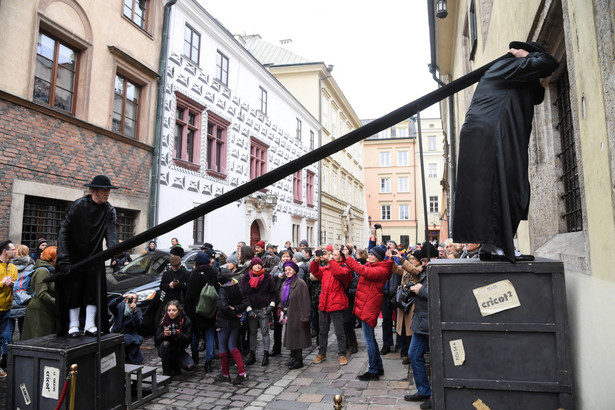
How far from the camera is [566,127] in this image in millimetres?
3990

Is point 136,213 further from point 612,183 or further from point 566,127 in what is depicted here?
point 612,183

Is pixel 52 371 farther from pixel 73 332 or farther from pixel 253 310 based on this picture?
pixel 253 310

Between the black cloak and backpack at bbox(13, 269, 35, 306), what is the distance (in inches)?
138

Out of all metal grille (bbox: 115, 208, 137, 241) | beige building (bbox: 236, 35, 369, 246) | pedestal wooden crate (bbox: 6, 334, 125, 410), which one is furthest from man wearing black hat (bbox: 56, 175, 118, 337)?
beige building (bbox: 236, 35, 369, 246)

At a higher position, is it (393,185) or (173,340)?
(393,185)

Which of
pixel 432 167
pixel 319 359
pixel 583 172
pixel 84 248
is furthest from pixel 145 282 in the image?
pixel 432 167

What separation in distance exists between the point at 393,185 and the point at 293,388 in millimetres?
51212

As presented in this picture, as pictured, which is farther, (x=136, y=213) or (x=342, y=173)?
(x=342, y=173)

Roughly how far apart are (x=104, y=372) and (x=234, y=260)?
400 cm

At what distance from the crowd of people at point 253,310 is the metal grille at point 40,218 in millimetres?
2196

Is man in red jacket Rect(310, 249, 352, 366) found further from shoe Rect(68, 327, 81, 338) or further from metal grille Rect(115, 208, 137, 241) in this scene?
metal grille Rect(115, 208, 137, 241)

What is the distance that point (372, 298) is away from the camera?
657 cm

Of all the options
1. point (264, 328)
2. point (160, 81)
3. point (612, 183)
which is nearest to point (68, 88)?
point (160, 81)

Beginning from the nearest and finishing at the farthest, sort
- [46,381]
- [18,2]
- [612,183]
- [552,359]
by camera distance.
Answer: [612,183] → [552,359] → [46,381] → [18,2]
